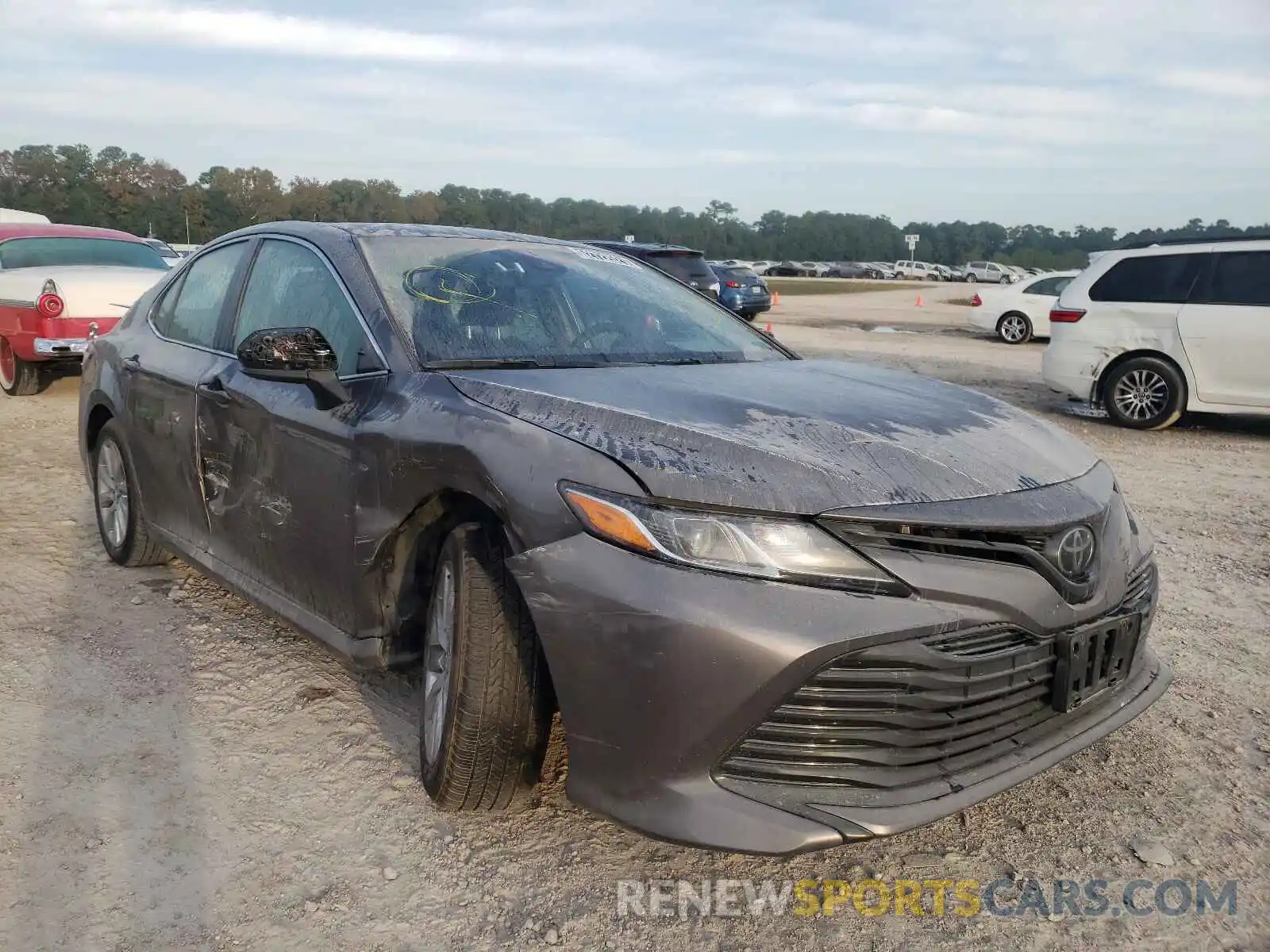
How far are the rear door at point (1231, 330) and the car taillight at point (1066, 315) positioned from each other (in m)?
0.85

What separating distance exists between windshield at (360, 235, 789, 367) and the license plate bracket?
58.5 inches

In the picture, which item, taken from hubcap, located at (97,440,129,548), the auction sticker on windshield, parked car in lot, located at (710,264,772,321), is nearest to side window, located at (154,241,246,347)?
hubcap, located at (97,440,129,548)

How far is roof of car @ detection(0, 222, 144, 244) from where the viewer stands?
1046 cm

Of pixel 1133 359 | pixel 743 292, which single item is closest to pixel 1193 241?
pixel 1133 359

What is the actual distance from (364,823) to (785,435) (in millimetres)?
1464

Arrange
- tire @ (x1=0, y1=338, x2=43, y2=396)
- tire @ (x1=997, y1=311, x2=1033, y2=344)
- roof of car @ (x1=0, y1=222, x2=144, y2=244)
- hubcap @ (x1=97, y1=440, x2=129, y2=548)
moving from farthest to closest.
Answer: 1. tire @ (x1=997, y1=311, x2=1033, y2=344)
2. roof of car @ (x1=0, y1=222, x2=144, y2=244)
3. tire @ (x1=0, y1=338, x2=43, y2=396)
4. hubcap @ (x1=97, y1=440, x2=129, y2=548)

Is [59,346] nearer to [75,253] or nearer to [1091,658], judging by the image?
[75,253]

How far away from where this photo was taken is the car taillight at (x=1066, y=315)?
378 inches

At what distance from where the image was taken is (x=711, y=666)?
2.11m

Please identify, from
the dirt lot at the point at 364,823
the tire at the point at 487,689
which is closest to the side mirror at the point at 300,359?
the tire at the point at 487,689

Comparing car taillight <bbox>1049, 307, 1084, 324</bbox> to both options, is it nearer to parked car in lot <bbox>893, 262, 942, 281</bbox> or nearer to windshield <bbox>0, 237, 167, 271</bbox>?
windshield <bbox>0, 237, 167, 271</bbox>

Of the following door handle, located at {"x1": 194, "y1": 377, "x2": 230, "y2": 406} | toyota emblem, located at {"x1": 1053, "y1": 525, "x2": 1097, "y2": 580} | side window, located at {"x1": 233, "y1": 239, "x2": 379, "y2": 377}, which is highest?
side window, located at {"x1": 233, "y1": 239, "x2": 379, "y2": 377}

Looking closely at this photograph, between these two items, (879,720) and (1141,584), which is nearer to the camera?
(879,720)

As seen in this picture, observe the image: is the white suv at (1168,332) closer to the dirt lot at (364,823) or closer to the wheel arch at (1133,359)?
the wheel arch at (1133,359)
